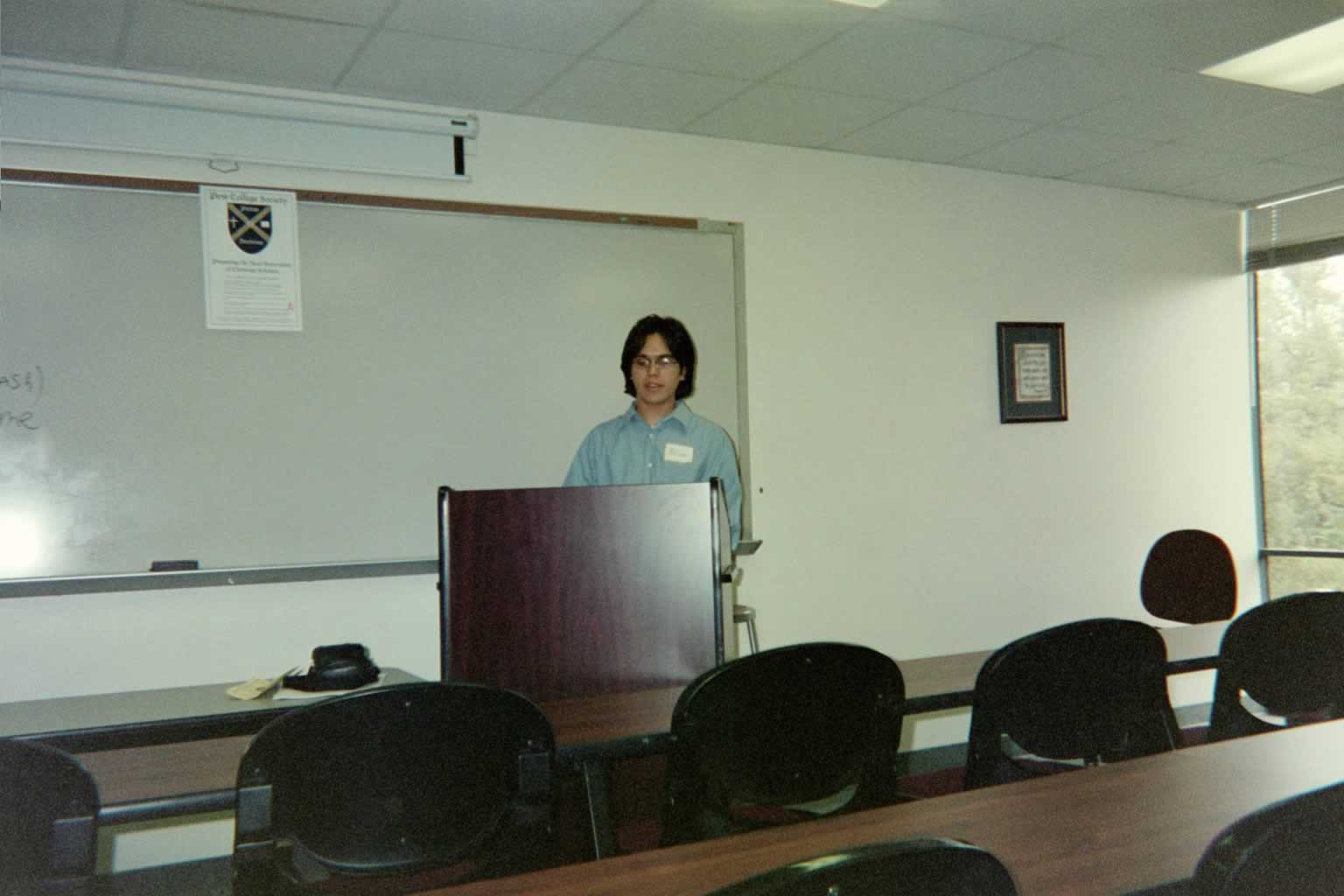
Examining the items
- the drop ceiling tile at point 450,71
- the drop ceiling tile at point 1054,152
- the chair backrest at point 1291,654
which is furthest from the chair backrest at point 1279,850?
the drop ceiling tile at point 1054,152

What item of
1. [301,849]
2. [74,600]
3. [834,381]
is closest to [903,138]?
[834,381]

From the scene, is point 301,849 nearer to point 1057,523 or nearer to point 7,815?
point 7,815

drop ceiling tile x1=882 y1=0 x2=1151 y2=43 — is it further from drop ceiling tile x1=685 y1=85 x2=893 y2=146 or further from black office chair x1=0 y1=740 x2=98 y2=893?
black office chair x1=0 y1=740 x2=98 y2=893

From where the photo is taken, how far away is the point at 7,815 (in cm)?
132

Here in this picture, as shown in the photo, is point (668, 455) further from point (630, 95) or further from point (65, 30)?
point (65, 30)

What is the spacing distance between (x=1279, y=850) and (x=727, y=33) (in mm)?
2798

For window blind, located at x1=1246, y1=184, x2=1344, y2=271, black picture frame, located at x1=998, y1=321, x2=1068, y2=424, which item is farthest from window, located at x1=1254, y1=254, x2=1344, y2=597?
black picture frame, located at x1=998, y1=321, x2=1068, y2=424

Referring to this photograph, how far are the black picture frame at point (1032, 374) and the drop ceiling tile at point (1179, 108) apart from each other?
978 mm

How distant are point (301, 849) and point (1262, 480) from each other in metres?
5.57

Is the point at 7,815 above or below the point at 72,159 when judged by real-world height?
below

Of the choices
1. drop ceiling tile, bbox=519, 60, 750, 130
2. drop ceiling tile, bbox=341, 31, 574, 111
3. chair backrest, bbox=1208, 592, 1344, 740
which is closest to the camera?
chair backrest, bbox=1208, 592, 1344, 740

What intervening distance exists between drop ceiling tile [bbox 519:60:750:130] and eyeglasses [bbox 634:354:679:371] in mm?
940

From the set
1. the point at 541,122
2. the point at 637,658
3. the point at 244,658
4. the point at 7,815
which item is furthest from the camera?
the point at 541,122

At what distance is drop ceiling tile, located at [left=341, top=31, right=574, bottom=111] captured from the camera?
321 cm
